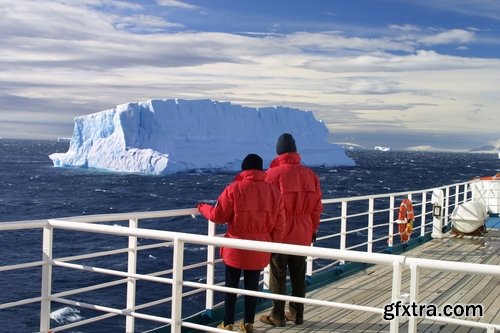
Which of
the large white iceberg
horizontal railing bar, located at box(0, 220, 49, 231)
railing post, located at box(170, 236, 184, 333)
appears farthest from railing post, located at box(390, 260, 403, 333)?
the large white iceberg

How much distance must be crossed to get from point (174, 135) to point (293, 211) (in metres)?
45.3

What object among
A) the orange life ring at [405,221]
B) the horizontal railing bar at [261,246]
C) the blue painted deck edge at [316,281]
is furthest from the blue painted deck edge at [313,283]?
the horizontal railing bar at [261,246]

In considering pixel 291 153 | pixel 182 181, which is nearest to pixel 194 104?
pixel 182 181

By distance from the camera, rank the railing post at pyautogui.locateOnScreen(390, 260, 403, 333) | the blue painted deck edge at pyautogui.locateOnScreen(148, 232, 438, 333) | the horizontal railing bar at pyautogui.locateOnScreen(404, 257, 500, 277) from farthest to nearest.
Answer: the blue painted deck edge at pyautogui.locateOnScreen(148, 232, 438, 333) → the railing post at pyautogui.locateOnScreen(390, 260, 403, 333) → the horizontal railing bar at pyautogui.locateOnScreen(404, 257, 500, 277)

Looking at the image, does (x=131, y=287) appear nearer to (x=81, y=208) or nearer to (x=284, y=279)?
(x=284, y=279)

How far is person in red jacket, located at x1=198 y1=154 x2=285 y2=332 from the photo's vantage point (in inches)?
144

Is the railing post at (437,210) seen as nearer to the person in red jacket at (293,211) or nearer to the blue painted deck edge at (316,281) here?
the blue painted deck edge at (316,281)

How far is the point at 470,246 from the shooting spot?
8.73 m

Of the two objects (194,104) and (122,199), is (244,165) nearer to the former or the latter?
(122,199)

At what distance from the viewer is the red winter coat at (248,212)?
12.0ft

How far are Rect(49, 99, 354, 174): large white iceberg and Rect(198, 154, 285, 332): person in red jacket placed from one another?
4394 centimetres

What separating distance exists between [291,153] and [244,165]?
1.81ft

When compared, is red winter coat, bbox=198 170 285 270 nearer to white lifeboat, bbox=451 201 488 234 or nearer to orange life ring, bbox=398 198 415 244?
orange life ring, bbox=398 198 415 244

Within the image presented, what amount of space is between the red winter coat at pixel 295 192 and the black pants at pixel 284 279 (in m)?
0.16
